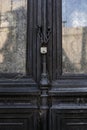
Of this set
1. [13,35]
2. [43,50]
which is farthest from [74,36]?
[13,35]

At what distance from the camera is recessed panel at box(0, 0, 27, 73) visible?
12.1 feet

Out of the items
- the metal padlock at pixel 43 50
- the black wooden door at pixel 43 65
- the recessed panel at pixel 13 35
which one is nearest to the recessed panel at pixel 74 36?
the black wooden door at pixel 43 65

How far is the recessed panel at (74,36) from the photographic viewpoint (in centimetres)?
363

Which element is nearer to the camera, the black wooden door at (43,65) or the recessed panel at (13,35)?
the black wooden door at (43,65)

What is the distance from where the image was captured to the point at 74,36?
3.66 metres

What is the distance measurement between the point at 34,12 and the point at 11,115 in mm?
878

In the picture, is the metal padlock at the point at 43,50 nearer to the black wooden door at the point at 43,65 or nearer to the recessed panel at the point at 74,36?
the black wooden door at the point at 43,65

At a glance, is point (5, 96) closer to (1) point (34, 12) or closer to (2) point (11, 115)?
(2) point (11, 115)

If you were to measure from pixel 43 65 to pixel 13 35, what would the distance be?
375mm

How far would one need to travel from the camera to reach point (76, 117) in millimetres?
3518

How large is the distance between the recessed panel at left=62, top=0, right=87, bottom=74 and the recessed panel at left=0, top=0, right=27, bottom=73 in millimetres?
338

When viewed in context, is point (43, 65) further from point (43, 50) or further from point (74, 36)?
point (74, 36)

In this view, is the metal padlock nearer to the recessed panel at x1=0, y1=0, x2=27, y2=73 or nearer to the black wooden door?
the black wooden door

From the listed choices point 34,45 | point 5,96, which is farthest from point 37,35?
point 5,96
